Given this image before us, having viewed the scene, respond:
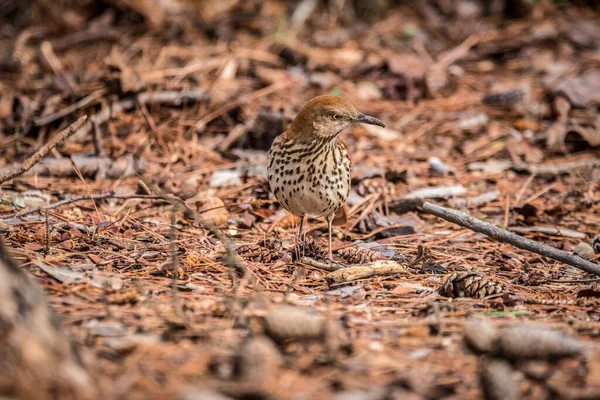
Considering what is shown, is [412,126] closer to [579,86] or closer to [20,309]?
[579,86]

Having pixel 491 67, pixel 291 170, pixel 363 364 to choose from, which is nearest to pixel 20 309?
pixel 363 364

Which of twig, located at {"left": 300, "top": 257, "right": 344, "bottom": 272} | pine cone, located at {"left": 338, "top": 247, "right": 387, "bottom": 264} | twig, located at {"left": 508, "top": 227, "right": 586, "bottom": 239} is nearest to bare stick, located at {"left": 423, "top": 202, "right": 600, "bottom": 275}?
pine cone, located at {"left": 338, "top": 247, "right": 387, "bottom": 264}

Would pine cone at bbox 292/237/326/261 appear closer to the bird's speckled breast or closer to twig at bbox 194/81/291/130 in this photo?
the bird's speckled breast

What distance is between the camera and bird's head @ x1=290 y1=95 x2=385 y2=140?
4.63 meters

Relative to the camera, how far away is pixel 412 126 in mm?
7152

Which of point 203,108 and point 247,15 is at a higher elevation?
point 247,15

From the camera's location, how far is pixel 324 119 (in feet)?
15.3

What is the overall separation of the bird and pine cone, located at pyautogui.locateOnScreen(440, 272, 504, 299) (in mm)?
1198

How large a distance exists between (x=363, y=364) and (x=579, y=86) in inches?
225

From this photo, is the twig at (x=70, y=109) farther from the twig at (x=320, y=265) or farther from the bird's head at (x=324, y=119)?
the twig at (x=320, y=265)

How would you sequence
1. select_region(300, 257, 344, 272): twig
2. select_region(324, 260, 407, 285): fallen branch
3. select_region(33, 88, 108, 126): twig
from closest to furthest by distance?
1. select_region(324, 260, 407, 285): fallen branch
2. select_region(300, 257, 344, 272): twig
3. select_region(33, 88, 108, 126): twig

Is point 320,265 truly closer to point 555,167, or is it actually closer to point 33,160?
point 33,160

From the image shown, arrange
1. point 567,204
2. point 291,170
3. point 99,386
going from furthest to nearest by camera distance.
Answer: point 567,204, point 291,170, point 99,386

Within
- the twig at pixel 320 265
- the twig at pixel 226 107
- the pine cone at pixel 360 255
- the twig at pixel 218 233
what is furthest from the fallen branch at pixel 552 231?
the twig at pixel 226 107
